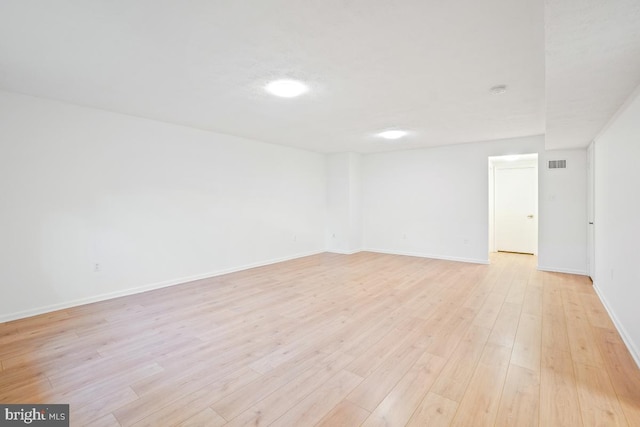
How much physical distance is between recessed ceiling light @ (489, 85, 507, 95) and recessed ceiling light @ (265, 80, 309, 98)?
1927 millimetres

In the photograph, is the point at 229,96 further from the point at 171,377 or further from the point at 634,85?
the point at 634,85

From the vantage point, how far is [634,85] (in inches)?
90.2

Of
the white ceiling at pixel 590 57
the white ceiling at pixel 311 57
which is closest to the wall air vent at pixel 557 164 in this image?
the white ceiling at pixel 311 57

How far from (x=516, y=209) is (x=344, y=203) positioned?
4422 millimetres

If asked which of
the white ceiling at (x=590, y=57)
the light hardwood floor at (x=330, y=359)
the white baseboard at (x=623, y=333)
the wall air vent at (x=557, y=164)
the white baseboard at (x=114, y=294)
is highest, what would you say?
the white ceiling at (x=590, y=57)

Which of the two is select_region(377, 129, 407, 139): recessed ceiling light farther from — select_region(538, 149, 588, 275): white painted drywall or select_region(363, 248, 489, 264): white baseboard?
select_region(363, 248, 489, 264): white baseboard

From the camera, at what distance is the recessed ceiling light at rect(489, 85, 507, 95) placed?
2959 millimetres

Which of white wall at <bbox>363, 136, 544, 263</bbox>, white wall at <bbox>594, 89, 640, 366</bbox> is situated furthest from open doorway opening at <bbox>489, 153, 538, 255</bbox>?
white wall at <bbox>594, 89, 640, 366</bbox>

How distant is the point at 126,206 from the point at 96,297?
124 cm

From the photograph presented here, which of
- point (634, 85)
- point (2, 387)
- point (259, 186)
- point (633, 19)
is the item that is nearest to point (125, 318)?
point (2, 387)

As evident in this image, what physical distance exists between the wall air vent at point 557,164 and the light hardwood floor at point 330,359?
89.5 inches

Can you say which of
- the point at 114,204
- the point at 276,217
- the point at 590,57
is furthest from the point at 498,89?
the point at 114,204

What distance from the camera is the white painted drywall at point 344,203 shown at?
718cm

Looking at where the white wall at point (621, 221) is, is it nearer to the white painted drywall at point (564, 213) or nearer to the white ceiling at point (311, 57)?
the white ceiling at point (311, 57)
